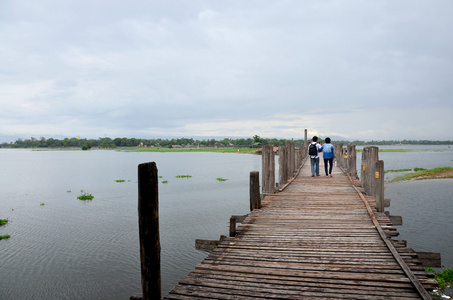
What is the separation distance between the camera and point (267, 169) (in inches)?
406

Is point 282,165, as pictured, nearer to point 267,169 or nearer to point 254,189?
point 267,169

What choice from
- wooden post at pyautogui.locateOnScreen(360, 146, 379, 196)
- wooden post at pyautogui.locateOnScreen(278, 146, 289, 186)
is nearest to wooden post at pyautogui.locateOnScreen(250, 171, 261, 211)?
wooden post at pyautogui.locateOnScreen(360, 146, 379, 196)

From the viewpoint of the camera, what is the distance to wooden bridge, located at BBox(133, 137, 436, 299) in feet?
12.5

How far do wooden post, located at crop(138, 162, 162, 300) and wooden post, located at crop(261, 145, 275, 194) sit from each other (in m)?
6.59

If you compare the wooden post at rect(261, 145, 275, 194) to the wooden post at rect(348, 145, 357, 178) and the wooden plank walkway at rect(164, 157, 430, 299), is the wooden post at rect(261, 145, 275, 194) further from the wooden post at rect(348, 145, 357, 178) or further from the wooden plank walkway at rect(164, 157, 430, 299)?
the wooden post at rect(348, 145, 357, 178)

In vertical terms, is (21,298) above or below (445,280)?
below

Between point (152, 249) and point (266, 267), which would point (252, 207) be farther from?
point (152, 249)

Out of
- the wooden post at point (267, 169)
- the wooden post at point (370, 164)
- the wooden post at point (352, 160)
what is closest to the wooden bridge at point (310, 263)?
the wooden post at point (370, 164)

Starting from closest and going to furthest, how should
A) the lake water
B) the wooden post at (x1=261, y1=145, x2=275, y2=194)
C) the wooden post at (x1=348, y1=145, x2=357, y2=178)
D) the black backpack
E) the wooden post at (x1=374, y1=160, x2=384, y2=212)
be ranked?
1. the wooden post at (x1=374, y1=160, x2=384, y2=212)
2. the wooden post at (x1=261, y1=145, x2=275, y2=194)
3. the lake water
4. the black backpack
5. the wooden post at (x1=348, y1=145, x2=357, y2=178)

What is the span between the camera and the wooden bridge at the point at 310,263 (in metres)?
3.82

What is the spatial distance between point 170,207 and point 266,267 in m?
18.5

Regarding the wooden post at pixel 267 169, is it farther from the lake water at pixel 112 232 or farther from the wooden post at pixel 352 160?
the wooden post at pixel 352 160

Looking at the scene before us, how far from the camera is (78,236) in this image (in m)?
16.1

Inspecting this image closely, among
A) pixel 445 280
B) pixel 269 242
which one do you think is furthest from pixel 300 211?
pixel 445 280
